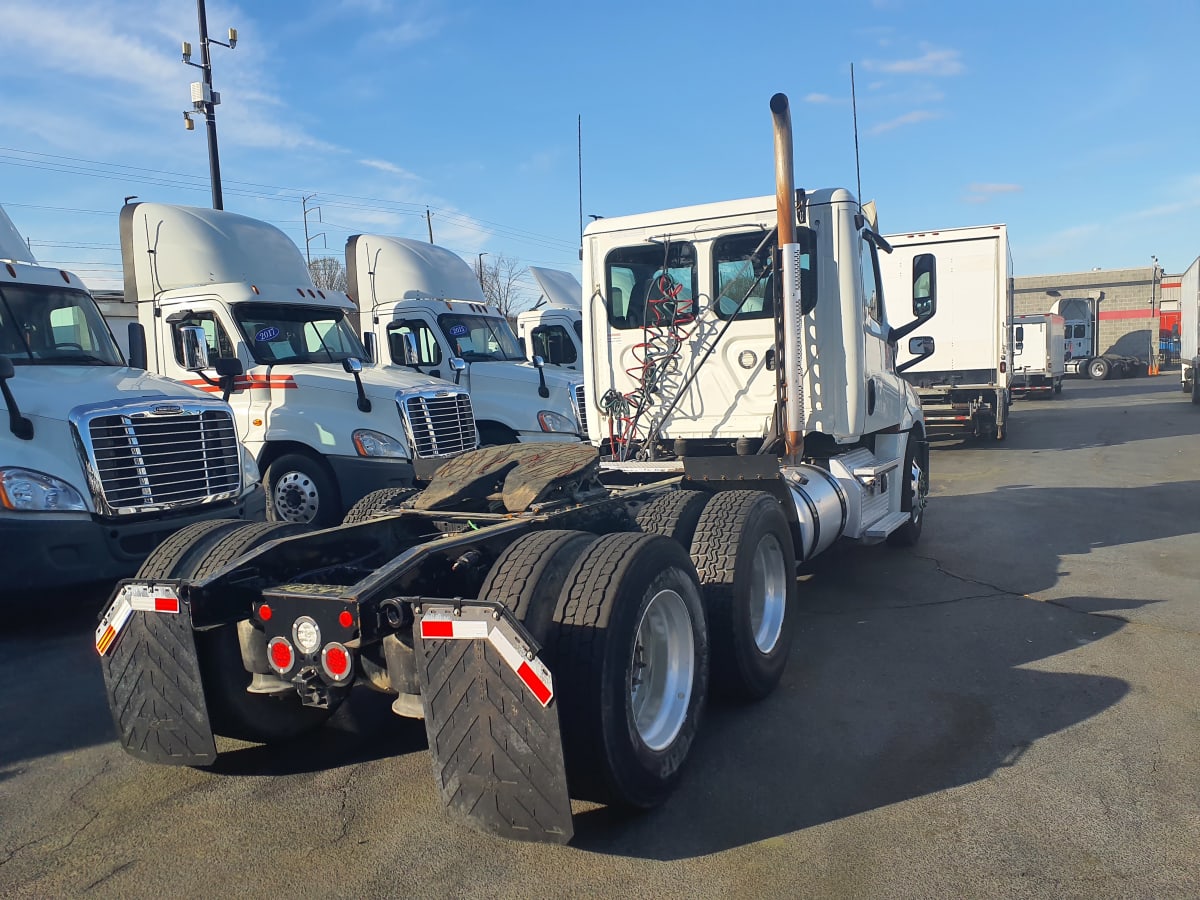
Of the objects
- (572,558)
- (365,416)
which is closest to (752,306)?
(572,558)

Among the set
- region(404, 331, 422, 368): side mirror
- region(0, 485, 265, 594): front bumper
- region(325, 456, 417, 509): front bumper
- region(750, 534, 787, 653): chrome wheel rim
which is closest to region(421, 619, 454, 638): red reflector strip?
region(750, 534, 787, 653): chrome wheel rim

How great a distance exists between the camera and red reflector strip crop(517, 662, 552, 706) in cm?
294

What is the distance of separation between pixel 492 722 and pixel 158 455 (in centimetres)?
489

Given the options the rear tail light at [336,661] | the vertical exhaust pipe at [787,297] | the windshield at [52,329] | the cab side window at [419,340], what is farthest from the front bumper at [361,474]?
the rear tail light at [336,661]

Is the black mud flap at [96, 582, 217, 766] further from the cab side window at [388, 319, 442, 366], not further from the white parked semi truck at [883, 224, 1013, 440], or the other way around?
the white parked semi truck at [883, 224, 1013, 440]

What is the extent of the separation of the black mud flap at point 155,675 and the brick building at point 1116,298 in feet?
187

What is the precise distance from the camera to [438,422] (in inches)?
396

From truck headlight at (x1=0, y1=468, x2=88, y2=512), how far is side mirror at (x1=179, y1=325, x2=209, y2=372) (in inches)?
136

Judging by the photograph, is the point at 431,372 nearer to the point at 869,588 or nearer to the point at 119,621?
the point at 869,588

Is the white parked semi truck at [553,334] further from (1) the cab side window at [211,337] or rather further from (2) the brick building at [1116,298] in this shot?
(2) the brick building at [1116,298]

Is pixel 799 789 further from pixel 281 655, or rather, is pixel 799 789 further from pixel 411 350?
pixel 411 350

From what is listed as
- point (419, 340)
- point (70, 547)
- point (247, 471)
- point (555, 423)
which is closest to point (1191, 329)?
point (555, 423)

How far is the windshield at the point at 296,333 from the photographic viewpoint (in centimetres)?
971

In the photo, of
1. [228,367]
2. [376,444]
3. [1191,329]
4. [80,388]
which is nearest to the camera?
[80,388]
